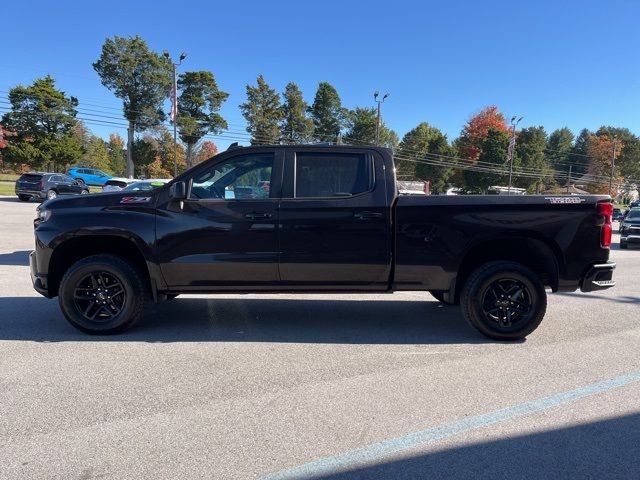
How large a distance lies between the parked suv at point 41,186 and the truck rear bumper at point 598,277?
88.8 ft

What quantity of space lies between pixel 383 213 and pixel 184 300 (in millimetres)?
3384

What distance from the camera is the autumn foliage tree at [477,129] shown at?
7225cm

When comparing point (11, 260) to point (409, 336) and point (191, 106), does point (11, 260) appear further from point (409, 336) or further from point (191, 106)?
point (191, 106)

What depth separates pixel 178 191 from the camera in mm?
4984

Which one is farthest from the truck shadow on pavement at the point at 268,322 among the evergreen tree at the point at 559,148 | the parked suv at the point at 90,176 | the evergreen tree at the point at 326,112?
the evergreen tree at the point at 559,148

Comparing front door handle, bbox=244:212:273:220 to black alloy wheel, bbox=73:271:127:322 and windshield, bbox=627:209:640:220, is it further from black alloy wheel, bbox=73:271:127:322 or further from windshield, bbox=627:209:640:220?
windshield, bbox=627:209:640:220

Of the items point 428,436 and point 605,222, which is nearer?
point 428,436

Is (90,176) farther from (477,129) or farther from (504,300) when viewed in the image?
(477,129)

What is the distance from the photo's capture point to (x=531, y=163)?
65.1 m

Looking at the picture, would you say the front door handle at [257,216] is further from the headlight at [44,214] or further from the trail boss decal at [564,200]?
the trail boss decal at [564,200]

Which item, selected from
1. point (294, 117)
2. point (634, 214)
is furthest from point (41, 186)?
point (294, 117)

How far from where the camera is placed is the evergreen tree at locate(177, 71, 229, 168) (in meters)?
50.8

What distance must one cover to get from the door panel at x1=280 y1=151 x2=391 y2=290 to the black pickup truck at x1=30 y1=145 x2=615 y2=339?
0.01 meters

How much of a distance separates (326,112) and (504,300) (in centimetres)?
5922
